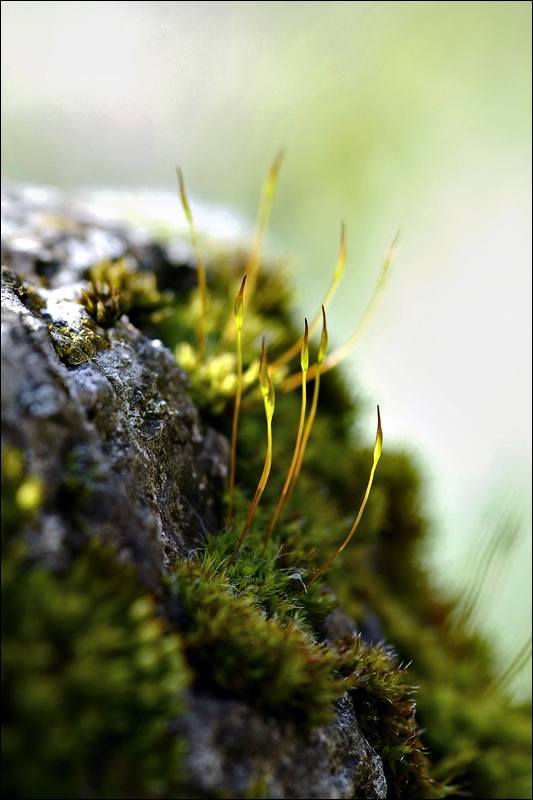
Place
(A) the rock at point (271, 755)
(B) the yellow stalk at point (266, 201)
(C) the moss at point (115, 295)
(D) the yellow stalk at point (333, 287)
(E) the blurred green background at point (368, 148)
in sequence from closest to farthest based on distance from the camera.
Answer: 1. (A) the rock at point (271, 755)
2. (C) the moss at point (115, 295)
3. (D) the yellow stalk at point (333, 287)
4. (B) the yellow stalk at point (266, 201)
5. (E) the blurred green background at point (368, 148)

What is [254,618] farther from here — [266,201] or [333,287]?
[266,201]

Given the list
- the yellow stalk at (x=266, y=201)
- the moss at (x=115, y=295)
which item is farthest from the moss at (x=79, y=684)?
the yellow stalk at (x=266, y=201)

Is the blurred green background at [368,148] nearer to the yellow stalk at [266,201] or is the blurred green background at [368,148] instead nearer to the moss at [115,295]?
the yellow stalk at [266,201]

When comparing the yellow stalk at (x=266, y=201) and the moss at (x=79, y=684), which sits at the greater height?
the yellow stalk at (x=266, y=201)

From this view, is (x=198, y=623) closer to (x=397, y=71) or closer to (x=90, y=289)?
(x=90, y=289)

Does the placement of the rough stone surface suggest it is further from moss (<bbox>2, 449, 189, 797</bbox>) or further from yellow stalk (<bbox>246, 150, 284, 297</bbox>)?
yellow stalk (<bbox>246, 150, 284, 297</bbox>)

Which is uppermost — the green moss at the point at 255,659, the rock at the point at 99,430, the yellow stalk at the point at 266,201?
the yellow stalk at the point at 266,201

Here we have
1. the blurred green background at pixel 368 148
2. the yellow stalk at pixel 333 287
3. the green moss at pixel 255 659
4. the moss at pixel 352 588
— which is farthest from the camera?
the blurred green background at pixel 368 148
